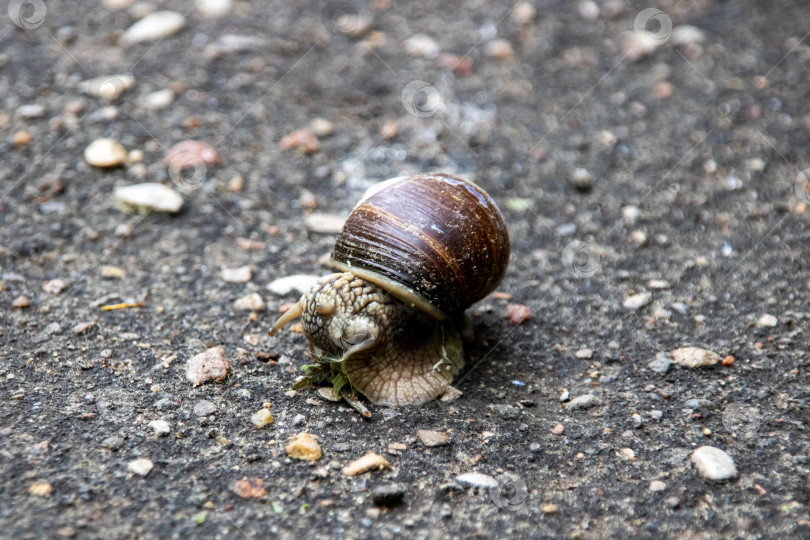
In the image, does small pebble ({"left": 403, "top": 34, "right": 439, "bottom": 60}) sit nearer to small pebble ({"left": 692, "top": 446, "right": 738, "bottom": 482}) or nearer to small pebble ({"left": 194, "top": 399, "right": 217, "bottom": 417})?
small pebble ({"left": 194, "top": 399, "right": 217, "bottom": 417})

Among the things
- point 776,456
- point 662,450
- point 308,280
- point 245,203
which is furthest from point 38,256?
point 776,456

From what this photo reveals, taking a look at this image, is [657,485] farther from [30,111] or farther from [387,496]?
[30,111]

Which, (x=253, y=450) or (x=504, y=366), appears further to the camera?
(x=504, y=366)

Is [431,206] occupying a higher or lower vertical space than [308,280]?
higher

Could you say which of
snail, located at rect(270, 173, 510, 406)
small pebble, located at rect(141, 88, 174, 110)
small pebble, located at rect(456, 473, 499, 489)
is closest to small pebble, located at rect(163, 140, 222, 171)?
small pebble, located at rect(141, 88, 174, 110)

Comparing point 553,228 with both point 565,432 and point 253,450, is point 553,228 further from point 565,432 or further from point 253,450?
point 253,450
